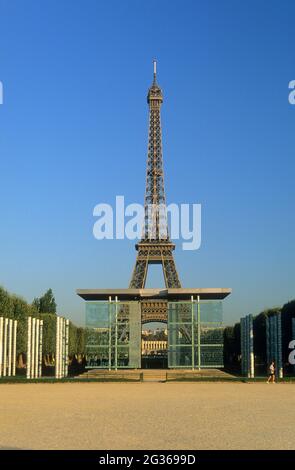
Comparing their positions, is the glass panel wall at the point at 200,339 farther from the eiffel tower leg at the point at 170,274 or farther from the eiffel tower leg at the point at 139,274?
the eiffel tower leg at the point at 170,274

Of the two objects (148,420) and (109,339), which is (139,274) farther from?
(148,420)

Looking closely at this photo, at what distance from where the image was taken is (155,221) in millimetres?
90125

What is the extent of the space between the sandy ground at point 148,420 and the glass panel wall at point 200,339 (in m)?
15.4

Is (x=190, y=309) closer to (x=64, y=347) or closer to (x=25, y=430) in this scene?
(x=64, y=347)

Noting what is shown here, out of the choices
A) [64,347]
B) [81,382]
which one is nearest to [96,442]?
[81,382]

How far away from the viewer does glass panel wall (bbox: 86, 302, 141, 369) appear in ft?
146

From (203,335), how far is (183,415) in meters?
25.8

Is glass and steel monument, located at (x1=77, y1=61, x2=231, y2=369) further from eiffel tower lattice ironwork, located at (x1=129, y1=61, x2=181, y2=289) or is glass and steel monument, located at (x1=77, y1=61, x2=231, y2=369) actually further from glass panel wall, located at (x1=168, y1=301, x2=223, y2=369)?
eiffel tower lattice ironwork, located at (x1=129, y1=61, x2=181, y2=289)

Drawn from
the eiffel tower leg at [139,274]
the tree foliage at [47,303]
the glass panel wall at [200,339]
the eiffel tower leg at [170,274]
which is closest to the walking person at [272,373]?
the glass panel wall at [200,339]

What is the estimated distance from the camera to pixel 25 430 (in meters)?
15.5

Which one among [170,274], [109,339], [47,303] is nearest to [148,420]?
[109,339]

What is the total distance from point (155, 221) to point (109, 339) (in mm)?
46619
